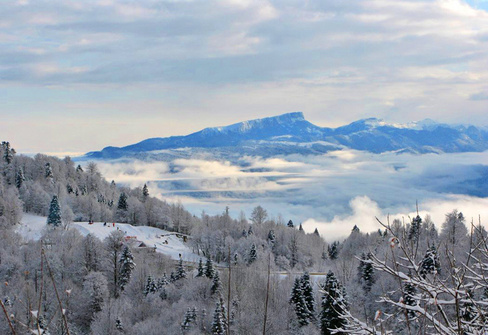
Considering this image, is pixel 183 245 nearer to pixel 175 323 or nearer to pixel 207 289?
pixel 207 289

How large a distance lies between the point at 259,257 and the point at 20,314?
3382cm

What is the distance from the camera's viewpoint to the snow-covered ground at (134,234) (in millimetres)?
66500

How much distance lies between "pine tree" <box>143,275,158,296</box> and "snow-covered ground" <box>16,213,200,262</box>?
61.0 feet

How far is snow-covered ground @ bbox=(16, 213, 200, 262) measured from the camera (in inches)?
2618

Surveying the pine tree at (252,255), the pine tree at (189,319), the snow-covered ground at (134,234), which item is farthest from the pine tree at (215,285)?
the snow-covered ground at (134,234)

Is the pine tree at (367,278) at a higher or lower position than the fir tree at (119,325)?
higher

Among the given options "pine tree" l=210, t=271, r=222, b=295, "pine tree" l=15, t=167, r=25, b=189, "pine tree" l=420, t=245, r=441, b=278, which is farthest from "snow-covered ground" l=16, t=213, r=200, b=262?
"pine tree" l=420, t=245, r=441, b=278

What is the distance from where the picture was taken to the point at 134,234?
71.6 m

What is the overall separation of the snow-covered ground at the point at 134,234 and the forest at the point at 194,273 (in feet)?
6.70

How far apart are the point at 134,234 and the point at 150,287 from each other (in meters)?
29.5

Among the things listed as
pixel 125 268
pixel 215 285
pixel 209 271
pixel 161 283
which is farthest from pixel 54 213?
pixel 215 285

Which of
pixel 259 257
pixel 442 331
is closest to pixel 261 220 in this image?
pixel 259 257

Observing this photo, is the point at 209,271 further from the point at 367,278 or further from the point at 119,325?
the point at 367,278

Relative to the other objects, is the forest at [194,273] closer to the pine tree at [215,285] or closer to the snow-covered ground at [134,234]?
the pine tree at [215,285]
